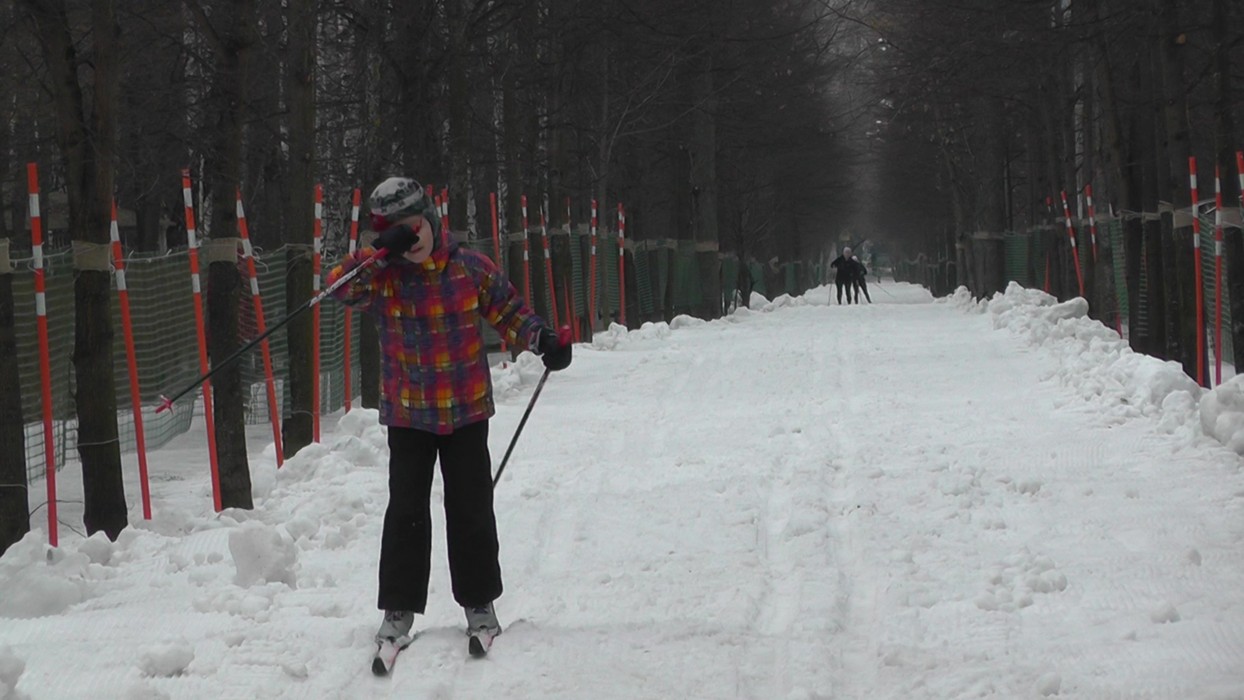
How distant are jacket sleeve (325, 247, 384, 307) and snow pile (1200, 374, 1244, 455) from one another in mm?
5379

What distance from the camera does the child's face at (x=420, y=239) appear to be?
580 cm

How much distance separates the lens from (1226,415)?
9.31 meters

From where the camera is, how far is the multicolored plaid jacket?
5918 mm

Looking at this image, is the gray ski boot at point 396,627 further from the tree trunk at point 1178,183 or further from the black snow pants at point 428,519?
the tree trunk at point 1178,183

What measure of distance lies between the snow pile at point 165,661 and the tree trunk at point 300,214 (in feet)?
21.1

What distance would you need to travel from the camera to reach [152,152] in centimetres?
1916

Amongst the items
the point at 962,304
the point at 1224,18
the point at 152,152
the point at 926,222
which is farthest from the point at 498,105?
the point at 926,222

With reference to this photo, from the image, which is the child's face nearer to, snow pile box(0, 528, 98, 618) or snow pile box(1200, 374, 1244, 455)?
snow pile box(0, 528, 98, 618)

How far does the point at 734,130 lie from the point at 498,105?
959cm

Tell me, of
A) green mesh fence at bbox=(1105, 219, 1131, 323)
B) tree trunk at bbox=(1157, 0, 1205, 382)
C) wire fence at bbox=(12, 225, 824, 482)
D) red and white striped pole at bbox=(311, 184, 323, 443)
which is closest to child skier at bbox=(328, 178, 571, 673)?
wire fence at bbox=(12, 225, 824, 482)

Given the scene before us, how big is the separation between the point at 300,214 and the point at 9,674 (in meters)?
7.92

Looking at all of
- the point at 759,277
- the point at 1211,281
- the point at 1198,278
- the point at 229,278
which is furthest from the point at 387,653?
the point at 759,277

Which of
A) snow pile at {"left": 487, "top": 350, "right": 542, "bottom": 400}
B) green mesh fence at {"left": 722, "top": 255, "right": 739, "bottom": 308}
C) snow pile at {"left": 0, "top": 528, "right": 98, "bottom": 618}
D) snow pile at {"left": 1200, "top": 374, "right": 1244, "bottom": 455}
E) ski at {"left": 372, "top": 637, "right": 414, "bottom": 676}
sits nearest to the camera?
ski at {"left": 372, "top": 637, "right": 414, "bottom": 676}

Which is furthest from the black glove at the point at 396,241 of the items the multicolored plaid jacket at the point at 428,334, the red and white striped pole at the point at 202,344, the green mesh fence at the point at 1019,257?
the green mesh fence at the point at 1019,257
